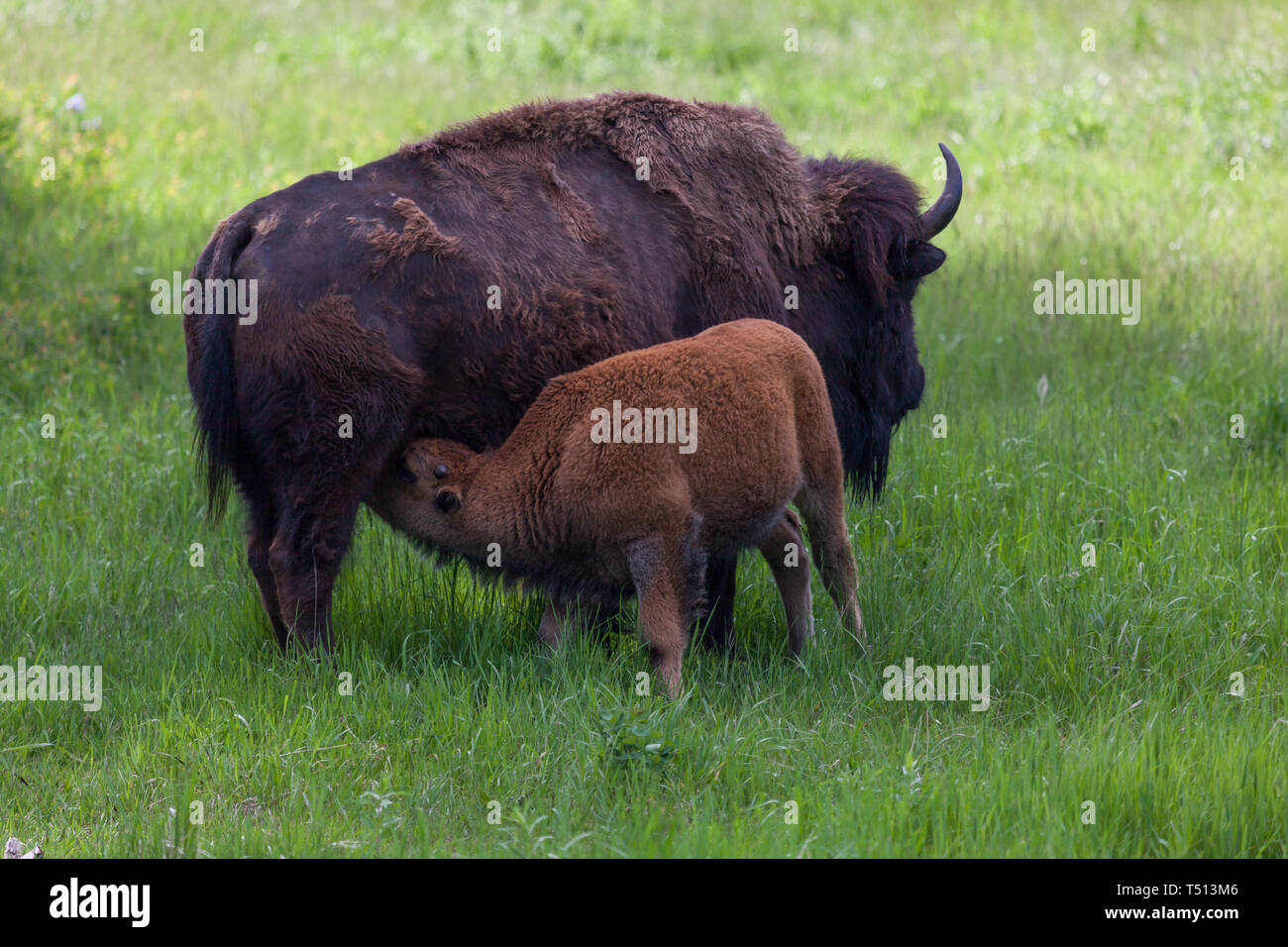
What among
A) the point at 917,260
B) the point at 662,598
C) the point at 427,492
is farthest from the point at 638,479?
the point at 917,260

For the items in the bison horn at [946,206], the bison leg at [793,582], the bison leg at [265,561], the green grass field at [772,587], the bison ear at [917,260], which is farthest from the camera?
the bison ear at [917,260]

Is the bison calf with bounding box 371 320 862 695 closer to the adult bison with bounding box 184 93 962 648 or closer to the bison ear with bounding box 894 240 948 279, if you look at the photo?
the adult bison with bounding box 184 93 962 648

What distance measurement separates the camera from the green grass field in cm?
410

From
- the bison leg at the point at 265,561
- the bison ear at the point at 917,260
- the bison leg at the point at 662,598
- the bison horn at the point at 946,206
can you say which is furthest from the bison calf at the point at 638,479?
the bison horn at the point at 946,206

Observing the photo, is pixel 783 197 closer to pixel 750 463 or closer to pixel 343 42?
pixel 750 463

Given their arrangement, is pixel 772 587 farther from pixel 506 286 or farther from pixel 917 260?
pixel 506 286

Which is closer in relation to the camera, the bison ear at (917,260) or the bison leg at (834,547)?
the bison leg at (834,547)

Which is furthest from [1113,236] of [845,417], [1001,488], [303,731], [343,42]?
[343,42]

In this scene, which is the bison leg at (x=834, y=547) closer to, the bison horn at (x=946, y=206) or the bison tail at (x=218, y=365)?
the bison horn at (x=946, y=206)

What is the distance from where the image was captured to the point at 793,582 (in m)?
5.46

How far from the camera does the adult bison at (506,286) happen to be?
479 cm

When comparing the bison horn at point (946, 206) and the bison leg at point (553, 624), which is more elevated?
the bison horn at point (946, 206)

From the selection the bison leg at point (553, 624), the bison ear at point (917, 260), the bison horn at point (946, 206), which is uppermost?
the bison horn at point (946, 206)
